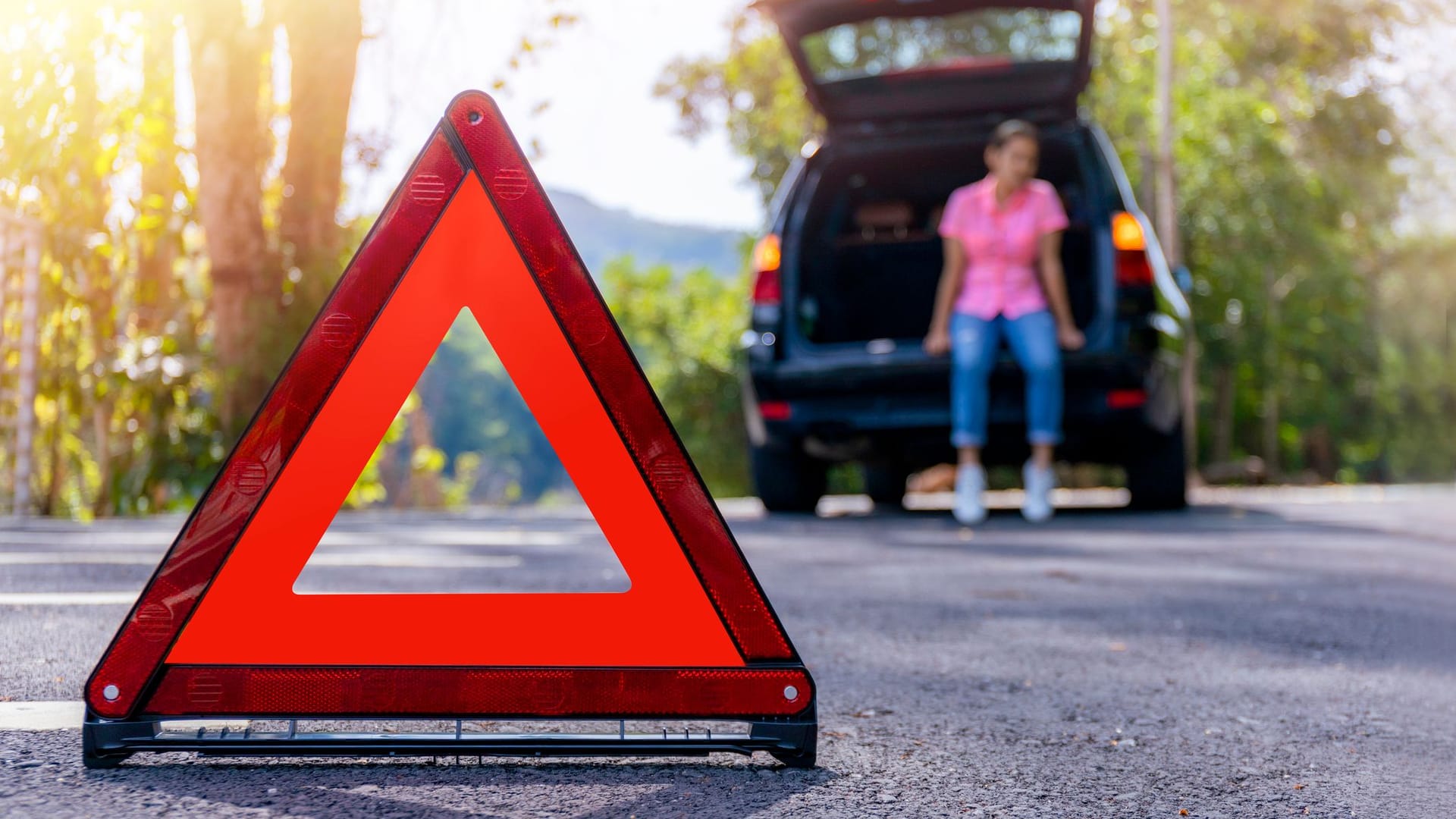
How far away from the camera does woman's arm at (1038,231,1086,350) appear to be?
21.6 feet

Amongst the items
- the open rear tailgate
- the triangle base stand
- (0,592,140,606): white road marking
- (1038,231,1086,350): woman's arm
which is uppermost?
the open rear tailgate

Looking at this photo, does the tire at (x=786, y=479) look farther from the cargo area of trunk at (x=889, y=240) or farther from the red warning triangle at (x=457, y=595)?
the red warning triangle at (x=457, y=595)

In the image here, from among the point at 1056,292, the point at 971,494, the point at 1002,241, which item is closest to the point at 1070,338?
the point at 1056,292

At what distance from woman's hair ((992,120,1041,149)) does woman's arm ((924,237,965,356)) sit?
49 centimetres

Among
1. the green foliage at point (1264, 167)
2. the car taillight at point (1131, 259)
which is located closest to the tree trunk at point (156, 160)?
the car taillight at point (1131, 259)

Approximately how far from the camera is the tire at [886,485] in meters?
10.1

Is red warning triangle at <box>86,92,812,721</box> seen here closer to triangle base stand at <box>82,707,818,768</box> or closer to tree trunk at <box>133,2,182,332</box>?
triangle base stand at <box>82,707,818,768</box>

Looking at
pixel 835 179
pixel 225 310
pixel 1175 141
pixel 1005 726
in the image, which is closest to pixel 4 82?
pixel 225 310

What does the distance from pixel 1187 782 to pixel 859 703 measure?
69 centimetres

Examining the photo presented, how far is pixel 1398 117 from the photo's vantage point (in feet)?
84.9

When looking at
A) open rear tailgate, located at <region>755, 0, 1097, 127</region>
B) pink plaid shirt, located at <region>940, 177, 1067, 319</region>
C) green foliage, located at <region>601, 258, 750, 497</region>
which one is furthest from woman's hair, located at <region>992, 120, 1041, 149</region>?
green foliage, located at <region>601, 258, 750, 497</region>

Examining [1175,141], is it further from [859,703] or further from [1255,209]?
[859,703]

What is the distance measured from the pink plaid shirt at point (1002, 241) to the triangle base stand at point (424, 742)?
15.6 feet

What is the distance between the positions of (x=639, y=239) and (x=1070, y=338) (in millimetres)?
143165
